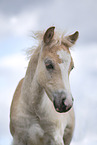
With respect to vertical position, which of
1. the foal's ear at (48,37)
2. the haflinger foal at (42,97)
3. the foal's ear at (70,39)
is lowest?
the haflinger foal at (42,97)

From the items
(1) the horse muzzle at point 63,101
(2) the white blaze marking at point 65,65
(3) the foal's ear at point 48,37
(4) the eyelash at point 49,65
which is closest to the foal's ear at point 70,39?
(3) the foal's ear at point 48,37

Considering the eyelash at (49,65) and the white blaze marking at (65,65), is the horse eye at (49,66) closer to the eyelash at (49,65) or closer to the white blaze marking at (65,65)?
the eyelash at (49,65)

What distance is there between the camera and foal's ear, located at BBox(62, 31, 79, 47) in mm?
5348

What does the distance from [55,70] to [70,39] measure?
1127 millimetres

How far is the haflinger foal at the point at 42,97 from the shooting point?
483 cm

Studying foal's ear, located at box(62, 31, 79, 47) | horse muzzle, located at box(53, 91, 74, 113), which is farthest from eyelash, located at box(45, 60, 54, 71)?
foal's ear, located at box(62, 31, 79, 47)

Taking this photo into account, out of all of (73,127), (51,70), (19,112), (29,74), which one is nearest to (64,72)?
(51,70)

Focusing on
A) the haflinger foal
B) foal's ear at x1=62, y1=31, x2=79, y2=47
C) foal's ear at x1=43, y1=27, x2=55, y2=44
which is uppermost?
foal's ear at x1=43, y1=27, x2=55, y2=44

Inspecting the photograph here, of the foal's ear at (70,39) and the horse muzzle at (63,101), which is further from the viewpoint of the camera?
the foal's ear at (70,39)

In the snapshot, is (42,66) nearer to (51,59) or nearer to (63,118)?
(51,59)

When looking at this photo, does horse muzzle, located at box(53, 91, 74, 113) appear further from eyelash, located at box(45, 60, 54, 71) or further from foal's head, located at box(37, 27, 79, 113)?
eyelash, located at box(45, 60, 54, 71)

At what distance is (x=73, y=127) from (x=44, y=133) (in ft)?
5.65

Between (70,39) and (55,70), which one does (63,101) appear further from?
(70,39)

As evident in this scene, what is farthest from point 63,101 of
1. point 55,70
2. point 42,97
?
point 42,97
